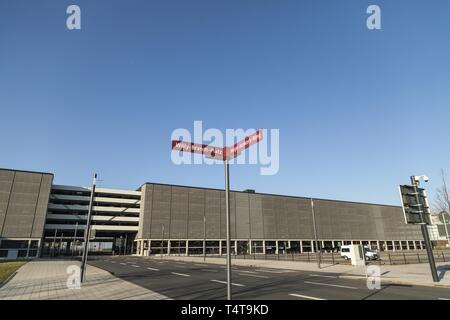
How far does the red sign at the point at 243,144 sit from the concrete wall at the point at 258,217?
75.4 m

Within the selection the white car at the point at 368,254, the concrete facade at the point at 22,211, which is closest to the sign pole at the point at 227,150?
the white car at the point at 368,254

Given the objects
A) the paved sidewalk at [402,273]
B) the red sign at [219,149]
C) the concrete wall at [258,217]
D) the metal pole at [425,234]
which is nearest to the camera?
the red sign at [219,149]

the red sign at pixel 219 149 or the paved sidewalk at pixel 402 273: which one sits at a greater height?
the red sign at pixel 219 149

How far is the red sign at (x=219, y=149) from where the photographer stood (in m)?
5.48

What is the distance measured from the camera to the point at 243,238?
8756 centimetres

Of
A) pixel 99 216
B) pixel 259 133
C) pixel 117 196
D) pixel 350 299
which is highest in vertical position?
pixel 117 196

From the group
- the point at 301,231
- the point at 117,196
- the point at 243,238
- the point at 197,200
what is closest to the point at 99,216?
the point at 117,196

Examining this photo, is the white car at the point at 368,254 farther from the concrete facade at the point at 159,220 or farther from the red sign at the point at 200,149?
the red sign at the point at 200,149

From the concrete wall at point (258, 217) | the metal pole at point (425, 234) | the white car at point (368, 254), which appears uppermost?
the concrete wall at point (258, 217)

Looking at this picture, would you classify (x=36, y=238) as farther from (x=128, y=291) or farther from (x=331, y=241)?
(x=331, y=241)
